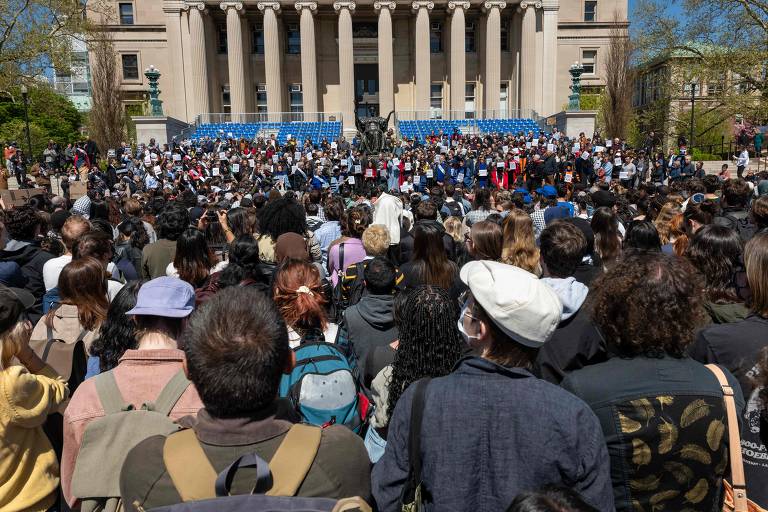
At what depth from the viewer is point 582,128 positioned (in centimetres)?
4159

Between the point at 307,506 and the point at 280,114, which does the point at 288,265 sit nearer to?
the point at 307,506

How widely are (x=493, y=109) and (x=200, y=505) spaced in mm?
54359

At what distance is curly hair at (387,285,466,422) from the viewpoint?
341 cm

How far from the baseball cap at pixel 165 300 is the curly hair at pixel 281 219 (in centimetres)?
428

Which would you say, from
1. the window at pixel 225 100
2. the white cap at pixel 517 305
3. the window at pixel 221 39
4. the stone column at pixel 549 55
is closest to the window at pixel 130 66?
the window at pixel 221 39

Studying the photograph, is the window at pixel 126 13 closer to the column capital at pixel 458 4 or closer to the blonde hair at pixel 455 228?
the column capital at pixel 458 4

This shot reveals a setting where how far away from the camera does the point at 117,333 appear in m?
3.78

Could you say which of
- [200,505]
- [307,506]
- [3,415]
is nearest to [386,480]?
[307,506]

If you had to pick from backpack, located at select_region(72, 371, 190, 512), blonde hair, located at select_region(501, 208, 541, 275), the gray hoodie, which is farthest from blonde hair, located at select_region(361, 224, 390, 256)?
backpack, located at select_region(72, 371, 190, 512)

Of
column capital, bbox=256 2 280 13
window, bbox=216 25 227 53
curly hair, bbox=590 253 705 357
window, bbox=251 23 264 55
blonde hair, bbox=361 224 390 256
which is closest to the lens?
curly hair, bbox=590 253 705 357

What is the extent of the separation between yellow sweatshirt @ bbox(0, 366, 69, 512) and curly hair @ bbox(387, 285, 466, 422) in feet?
5.68

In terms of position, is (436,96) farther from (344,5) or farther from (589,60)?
(589,60)

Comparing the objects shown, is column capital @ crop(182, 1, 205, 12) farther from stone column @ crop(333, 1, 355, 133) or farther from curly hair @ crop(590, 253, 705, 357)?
curly hair @ crop(590, 253, 705, 357)

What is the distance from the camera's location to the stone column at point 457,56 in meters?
51.7
